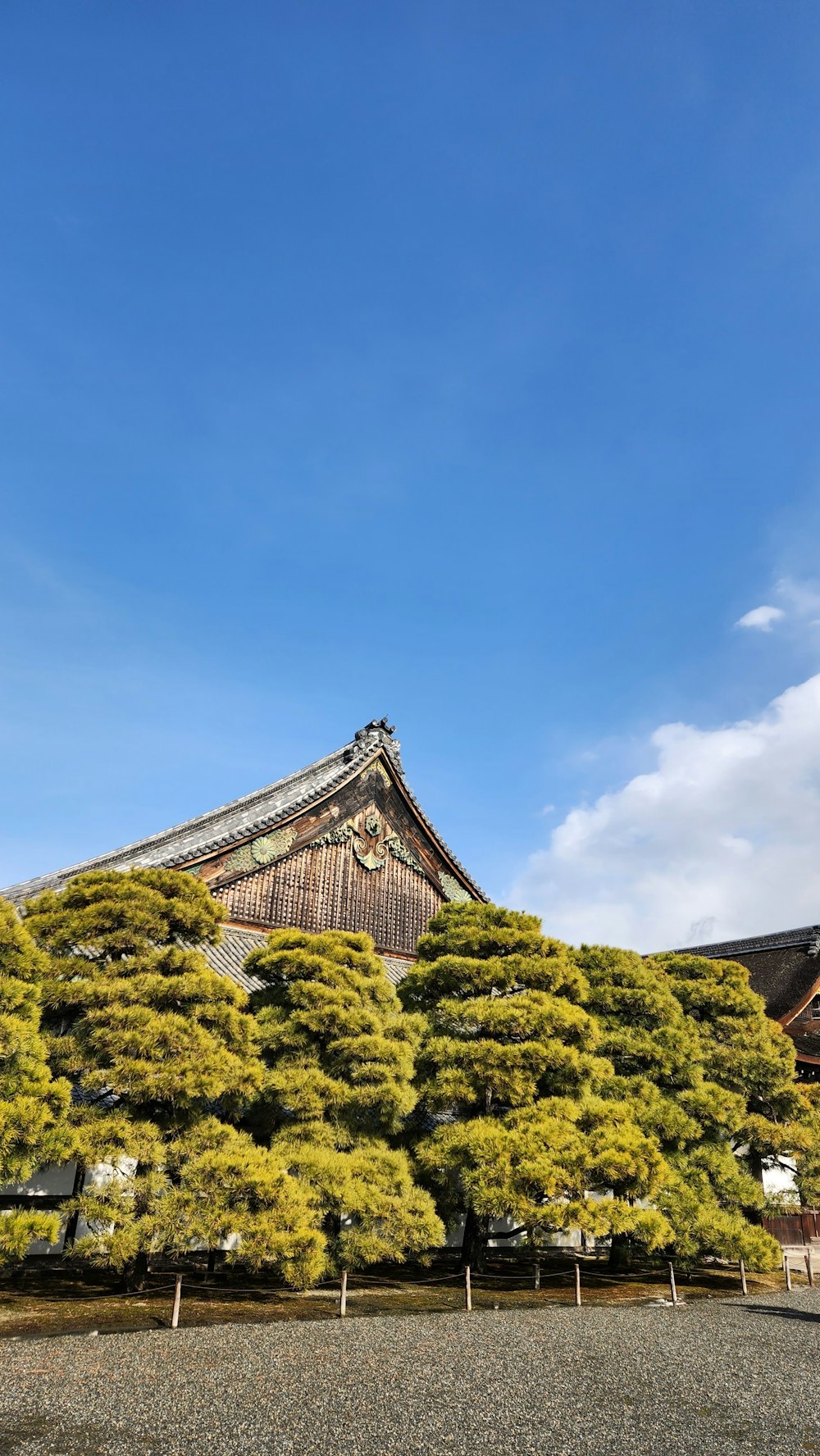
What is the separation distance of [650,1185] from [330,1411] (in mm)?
7168

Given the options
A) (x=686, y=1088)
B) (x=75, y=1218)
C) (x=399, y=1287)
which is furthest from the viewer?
(x=686, y=1088)

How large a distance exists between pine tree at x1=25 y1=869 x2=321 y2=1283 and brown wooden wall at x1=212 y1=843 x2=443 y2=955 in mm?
8361

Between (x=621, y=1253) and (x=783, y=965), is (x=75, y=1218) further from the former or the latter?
(x=783, y=965)

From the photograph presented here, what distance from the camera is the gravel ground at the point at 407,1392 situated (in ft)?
21.5

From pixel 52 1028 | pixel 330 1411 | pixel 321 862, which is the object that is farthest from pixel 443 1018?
pixel 321 862

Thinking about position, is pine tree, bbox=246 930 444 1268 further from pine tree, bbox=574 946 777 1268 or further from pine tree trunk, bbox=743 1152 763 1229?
pine tree trunk, bbox=743 1152 763 1229

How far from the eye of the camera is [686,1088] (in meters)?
16.2

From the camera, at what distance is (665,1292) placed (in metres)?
14.5

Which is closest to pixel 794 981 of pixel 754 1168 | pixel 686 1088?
pixel 754 1168

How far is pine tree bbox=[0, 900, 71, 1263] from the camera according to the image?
9.35 meters

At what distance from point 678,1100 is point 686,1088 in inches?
19.1

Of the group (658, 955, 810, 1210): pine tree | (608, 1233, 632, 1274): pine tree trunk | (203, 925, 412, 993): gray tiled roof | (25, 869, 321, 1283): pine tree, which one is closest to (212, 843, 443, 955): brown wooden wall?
(203, 925, 412, 993): gray tiled roof

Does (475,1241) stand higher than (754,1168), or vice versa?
(754,1168)

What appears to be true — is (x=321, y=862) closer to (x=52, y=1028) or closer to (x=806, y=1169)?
(x=52, y=1028)
